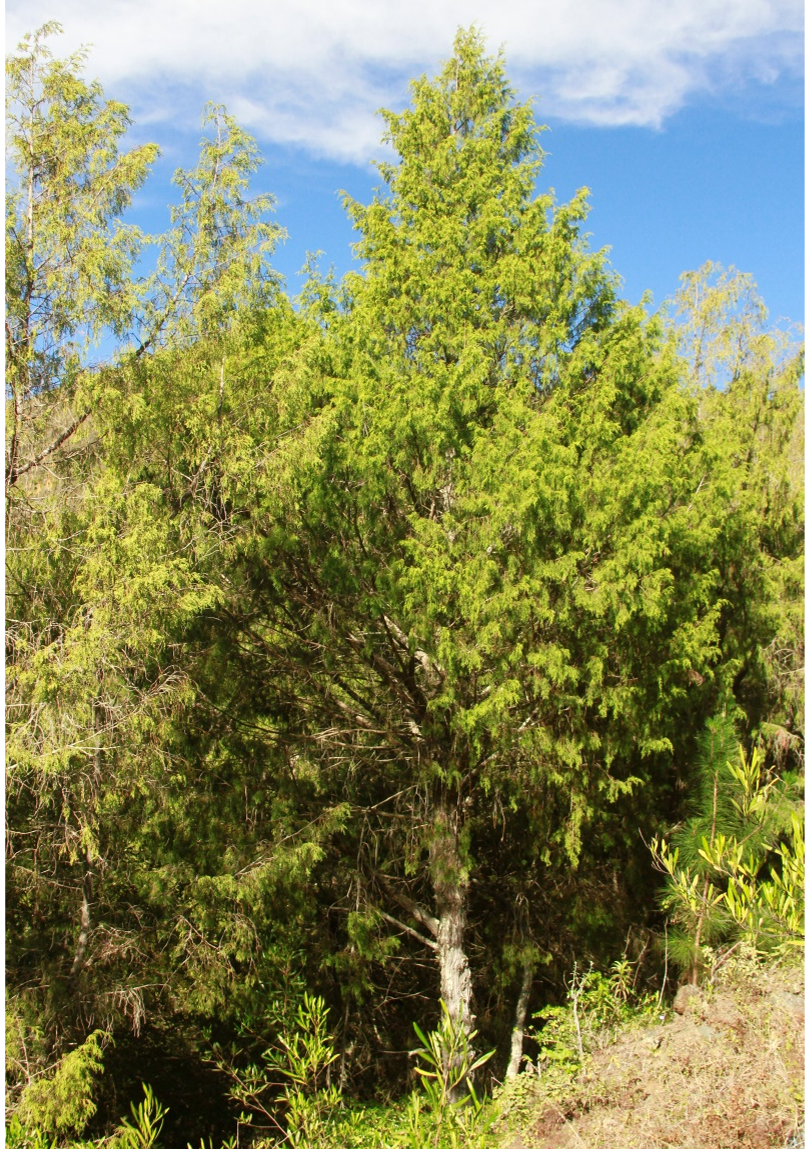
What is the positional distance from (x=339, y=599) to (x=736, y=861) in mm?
5522

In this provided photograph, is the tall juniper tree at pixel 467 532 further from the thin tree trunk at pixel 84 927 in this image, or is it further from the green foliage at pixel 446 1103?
the green foliage at pixel 446 1103

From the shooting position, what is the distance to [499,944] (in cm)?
980

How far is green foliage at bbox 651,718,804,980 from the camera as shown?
11.3 ft

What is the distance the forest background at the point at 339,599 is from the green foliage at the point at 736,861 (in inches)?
4.9

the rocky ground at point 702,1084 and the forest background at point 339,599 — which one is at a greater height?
the forest background at point 339,599

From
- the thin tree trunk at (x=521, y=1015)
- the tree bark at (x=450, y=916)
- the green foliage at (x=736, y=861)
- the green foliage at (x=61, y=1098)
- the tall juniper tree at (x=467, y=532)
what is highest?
the tall juniper tree at (x=467, y=532)

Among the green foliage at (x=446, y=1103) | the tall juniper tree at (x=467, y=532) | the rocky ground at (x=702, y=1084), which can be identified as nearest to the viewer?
the green foliage at (x=446, y=1103)

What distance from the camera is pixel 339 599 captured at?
8.52m

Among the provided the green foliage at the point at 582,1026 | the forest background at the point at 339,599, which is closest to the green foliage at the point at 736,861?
the forest background at the point at 339,599

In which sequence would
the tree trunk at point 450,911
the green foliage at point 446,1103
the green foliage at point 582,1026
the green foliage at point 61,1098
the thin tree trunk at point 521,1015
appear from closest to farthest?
the green foliage at point 446,1103 < the green foliage at point 582,1026 < the green foliage at point 61,1098 < the tree trunk at point 450,911 < the thin tree trunk at point 521,1015

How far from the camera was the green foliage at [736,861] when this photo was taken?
344cm

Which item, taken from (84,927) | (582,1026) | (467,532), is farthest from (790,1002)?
(84,927)

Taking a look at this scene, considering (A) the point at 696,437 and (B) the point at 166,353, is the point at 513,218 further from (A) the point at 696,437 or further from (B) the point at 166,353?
(B) the point at 166,353

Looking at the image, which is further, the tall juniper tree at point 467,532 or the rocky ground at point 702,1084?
the tall juniper tree at point 467,532
